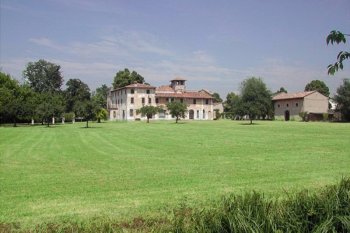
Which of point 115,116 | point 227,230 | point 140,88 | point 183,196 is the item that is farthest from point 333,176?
point 115,116

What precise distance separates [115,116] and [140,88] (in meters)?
13.1

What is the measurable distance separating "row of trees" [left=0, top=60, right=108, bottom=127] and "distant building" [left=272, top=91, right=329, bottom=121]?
3982 cm

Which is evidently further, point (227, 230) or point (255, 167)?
point (255, 167)

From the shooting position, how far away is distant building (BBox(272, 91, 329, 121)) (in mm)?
82125

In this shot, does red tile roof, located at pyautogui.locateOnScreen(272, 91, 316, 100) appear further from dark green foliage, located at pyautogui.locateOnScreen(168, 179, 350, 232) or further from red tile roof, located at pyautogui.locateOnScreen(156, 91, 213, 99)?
dark green foliage, located at pyautogui.locateOnScreen(168, 179, 350, 232)

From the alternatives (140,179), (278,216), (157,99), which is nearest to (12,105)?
(157,99)

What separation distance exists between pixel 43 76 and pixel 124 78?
22.7m

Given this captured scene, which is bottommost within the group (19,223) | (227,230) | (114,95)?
(19,223)

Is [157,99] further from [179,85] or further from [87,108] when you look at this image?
[87,108]

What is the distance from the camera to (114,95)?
102125 millimetres

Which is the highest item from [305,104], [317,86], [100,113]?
[317,86]

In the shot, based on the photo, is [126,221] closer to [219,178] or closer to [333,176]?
[219,178]

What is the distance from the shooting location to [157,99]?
9394 cm

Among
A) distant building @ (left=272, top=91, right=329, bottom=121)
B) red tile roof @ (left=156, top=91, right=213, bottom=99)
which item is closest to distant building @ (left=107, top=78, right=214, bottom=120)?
red tile roof @ (left=156, top=91, right=213, bottom=99)
